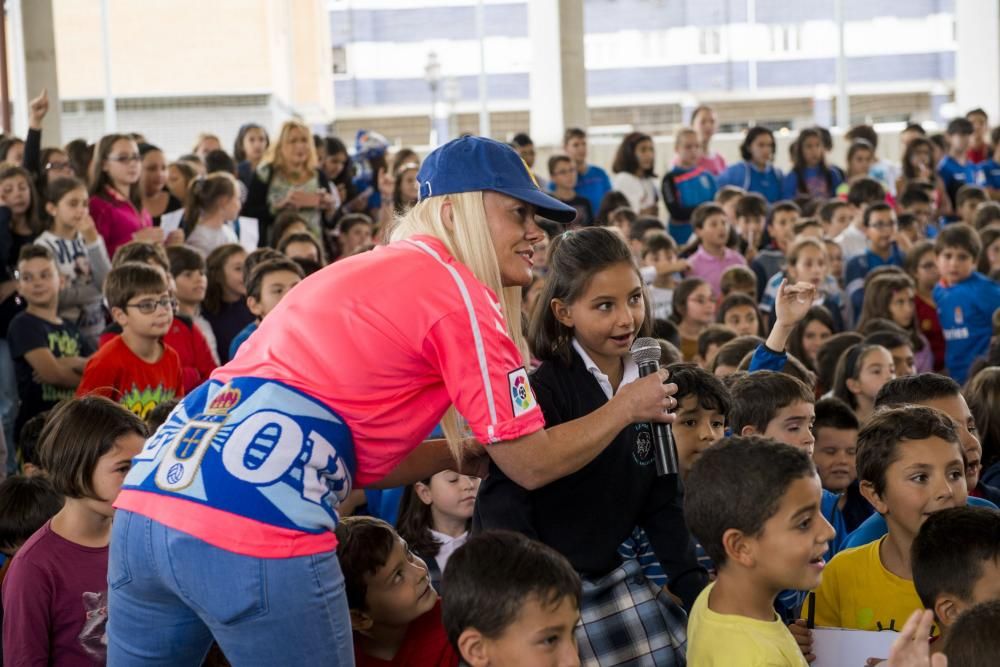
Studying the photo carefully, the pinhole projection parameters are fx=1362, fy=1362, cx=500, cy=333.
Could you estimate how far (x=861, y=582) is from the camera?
12.1 feet

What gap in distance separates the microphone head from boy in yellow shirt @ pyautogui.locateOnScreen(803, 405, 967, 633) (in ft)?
2.89

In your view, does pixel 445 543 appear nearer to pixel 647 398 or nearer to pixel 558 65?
pixel 647 398

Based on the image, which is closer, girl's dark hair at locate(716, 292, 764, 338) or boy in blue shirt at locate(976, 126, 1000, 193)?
girl's dark hair at locate(716, 292, 764, 338)

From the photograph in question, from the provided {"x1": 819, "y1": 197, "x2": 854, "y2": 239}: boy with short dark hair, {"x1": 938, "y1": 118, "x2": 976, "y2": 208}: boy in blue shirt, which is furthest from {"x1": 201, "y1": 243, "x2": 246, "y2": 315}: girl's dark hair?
{"x1": 938, "y1": 118, "x2": 976, "y2": 208}: boy in blue shirt

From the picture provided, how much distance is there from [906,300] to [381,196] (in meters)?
4.98

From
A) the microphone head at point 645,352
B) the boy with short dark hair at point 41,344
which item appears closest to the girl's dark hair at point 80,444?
the microphone head at point 645,352

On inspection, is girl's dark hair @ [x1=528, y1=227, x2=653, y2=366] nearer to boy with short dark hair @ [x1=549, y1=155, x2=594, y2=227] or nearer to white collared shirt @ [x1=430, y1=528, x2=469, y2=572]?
white collared shirt @ [x1=430, y1=528, x2=469, y2=572]

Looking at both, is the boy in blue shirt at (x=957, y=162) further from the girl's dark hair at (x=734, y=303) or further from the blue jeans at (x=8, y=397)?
the blue jeans at (x=8, y=397)

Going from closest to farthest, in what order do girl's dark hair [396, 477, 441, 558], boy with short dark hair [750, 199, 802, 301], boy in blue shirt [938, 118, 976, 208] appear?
girl's dark hair [396, 477, 441, 558] < boy with short dark hair [750, 199, 802, 301] < boy in blue shirt [938, 118, 976, 208]

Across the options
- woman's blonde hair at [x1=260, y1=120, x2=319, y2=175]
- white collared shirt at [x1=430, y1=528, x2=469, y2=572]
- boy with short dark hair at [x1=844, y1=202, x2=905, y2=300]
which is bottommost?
white collared shirt at [x1=430, y1=528, x2=469, y2=572]

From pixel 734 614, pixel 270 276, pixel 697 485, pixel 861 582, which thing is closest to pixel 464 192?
pixel 697 485

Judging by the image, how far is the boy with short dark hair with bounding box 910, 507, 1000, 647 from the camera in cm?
321

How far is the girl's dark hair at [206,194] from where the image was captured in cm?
836

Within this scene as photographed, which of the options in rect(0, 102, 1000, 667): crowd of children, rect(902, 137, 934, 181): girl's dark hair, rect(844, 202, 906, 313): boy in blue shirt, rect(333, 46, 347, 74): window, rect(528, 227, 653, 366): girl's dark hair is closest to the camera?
rect(0, 102, 1000, 667): crowd of children
